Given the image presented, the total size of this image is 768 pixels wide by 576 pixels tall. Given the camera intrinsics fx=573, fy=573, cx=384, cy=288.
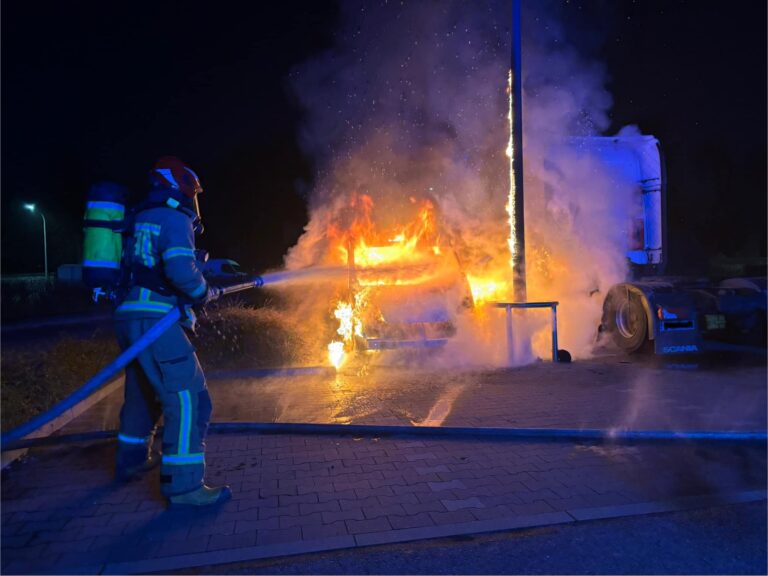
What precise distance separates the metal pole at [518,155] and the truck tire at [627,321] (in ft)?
5.89

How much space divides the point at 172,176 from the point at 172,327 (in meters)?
1.05

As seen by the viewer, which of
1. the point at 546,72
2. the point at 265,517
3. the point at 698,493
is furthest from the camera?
the point at 546,72

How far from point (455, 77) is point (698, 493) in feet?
29.0

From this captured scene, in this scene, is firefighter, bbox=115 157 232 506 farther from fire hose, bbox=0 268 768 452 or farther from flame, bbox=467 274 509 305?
flame, bbox=467 274 509 305

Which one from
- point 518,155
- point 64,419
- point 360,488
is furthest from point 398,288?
point 360,488

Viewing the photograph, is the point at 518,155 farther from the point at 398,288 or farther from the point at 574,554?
the point at 574,554

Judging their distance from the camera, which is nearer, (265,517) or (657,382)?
(265,517)

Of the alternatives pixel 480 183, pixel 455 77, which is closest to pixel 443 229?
pixel 480 183

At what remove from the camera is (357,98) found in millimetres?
11875

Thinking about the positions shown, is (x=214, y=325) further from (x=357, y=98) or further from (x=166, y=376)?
(x=166, y=376)

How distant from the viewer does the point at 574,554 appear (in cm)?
313

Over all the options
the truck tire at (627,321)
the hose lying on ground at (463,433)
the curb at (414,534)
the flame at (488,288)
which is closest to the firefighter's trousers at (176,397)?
the curb at (414,534)

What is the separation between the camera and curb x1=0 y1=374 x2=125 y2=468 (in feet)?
14.8

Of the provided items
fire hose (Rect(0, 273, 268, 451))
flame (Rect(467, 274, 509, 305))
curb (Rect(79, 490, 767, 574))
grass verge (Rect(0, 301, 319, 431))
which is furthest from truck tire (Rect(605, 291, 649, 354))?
fire hose (Rect(0, 273, 268, 451))
